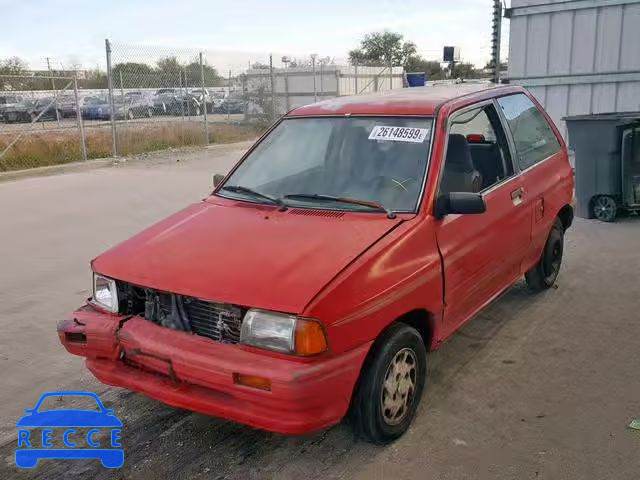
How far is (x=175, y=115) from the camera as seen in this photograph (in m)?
17.8

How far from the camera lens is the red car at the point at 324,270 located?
264 cm

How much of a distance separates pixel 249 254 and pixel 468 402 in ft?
5.05

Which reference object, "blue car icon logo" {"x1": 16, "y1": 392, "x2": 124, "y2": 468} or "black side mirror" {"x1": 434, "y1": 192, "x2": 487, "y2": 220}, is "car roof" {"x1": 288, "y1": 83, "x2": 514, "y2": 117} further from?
"blue car icon logo" {"x1": 16, "y1": 392, "x2": 124, "y2": 468}

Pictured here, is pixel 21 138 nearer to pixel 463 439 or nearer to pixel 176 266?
pixel 176 266

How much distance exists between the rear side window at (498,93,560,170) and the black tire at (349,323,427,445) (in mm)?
1960

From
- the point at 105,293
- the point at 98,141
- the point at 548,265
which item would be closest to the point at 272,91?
the point at 98,141

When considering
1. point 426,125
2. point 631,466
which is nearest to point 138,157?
point 426,125

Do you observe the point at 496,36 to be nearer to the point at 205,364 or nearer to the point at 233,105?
the point at 205,364

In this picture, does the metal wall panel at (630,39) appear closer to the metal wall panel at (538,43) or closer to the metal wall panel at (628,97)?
the metal wall panel at (628,97)

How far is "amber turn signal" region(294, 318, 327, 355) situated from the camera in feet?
8.44

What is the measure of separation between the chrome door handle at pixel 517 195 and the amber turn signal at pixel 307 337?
2.16 metres

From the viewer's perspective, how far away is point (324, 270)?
2762 mm

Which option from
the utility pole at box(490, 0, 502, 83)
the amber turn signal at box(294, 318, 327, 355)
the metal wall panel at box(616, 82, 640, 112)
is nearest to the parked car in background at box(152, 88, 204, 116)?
the utility pole at box(490, 0, 502, 83)

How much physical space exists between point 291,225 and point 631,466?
201cm
